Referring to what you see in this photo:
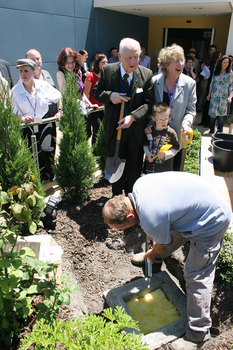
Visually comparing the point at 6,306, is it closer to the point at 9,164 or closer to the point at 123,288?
the point at 123,288

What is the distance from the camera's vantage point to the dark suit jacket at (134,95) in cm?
327

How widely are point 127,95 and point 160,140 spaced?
→ 2.25 ft

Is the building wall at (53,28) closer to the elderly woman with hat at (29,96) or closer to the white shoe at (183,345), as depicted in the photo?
the elderly woman with hat at (29,96)

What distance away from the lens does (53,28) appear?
8633 mm

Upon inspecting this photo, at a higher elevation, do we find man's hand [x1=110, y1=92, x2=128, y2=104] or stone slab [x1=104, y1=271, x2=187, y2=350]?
man's hand [x1=110, y1=92, x2=128, y2=104]

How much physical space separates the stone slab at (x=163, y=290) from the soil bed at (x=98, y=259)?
0.22 metres

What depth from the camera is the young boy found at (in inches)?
123

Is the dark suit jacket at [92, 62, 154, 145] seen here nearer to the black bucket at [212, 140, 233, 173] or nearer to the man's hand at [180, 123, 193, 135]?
the man's hand at [180, 123, 193, 135]

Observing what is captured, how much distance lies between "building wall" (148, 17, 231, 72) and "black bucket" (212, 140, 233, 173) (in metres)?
9.95

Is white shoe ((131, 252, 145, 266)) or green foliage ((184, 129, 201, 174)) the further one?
green foliage ((184, 129, 201, 174))

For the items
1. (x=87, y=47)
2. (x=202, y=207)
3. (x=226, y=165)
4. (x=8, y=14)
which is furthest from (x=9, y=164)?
(x=87, y=47)

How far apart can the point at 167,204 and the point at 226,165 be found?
293cm

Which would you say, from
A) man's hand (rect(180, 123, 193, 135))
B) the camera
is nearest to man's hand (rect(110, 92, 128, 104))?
man's hand (rect(180, 123, 193, 135))

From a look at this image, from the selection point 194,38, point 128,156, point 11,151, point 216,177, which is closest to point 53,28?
point 128,156
